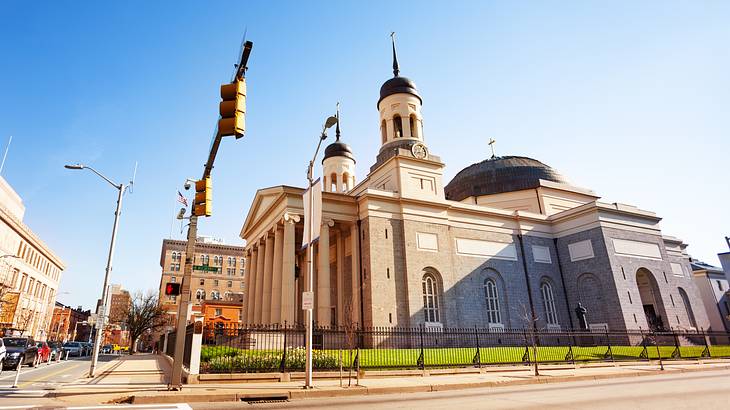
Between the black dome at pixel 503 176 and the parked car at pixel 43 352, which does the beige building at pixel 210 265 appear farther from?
the black dome at pixel 503 176

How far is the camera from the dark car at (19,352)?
21.8m

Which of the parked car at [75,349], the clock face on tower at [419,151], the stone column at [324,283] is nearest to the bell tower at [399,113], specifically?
the clock face on tower at [419,151]

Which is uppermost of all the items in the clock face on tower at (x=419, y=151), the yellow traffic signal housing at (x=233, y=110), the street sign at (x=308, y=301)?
the clock face on tower at (x=419, y=151)

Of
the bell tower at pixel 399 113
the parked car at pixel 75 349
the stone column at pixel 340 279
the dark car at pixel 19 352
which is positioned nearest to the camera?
the dark car at pixel 19 352

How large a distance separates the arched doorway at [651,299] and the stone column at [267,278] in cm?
3238

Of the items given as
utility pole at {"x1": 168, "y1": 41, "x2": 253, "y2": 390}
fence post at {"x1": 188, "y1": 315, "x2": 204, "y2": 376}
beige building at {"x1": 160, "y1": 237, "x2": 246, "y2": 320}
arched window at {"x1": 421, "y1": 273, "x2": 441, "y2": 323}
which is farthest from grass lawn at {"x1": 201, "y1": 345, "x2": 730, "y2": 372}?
beige building at {"x1": 160, "y1": 237, "x2": 246, "y2": 320}

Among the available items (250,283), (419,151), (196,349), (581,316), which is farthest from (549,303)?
(196,349)

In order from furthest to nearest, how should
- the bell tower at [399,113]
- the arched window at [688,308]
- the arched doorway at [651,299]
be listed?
1. the bell tower at [399,113]
2. the arched window at [688,308]
3. the arched doorway at [651,299]

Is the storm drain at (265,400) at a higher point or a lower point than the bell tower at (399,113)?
lower

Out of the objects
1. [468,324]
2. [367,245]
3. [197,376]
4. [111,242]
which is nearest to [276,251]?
[367,245]

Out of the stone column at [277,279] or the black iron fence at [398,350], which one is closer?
the black iron fence at [398,350]

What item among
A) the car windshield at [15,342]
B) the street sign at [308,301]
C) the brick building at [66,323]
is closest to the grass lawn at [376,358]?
the street sign at [308,301]

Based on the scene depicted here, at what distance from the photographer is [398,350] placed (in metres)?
25.5

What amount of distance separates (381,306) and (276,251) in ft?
31.2
